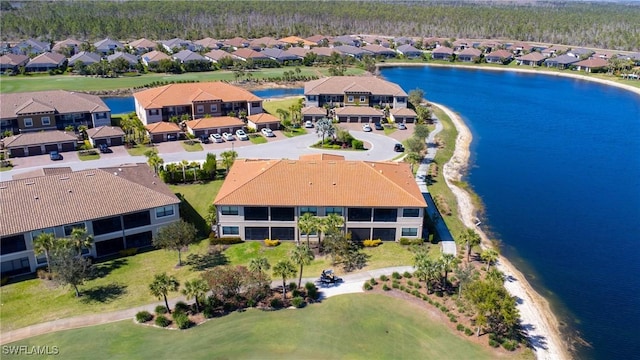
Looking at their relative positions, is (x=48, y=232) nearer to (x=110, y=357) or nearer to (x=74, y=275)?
(x=74, y=275)

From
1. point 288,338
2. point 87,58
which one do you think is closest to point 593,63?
point 87,58

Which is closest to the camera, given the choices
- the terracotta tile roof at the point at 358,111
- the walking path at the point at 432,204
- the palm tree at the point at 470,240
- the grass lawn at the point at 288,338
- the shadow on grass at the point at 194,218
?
the grass lawn at the point at 288,338

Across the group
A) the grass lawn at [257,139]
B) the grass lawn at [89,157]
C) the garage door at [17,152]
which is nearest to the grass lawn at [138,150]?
the grass lawn at [89,157]

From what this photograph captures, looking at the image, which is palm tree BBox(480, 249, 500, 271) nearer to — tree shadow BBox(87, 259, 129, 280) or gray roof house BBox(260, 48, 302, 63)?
tree shadow BBox(87, 259, 129, 280)

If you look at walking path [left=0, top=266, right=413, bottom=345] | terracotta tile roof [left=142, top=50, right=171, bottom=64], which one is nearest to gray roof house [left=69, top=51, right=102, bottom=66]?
terracotta tile roof [left=142, top=50, right=171, bottom=64]

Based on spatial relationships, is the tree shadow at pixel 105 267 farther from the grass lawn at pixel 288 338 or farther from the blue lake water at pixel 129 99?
the blue lake water at pixel 129 99

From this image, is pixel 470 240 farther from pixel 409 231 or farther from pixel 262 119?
pixel 262 119

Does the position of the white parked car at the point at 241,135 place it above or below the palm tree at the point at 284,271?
above
